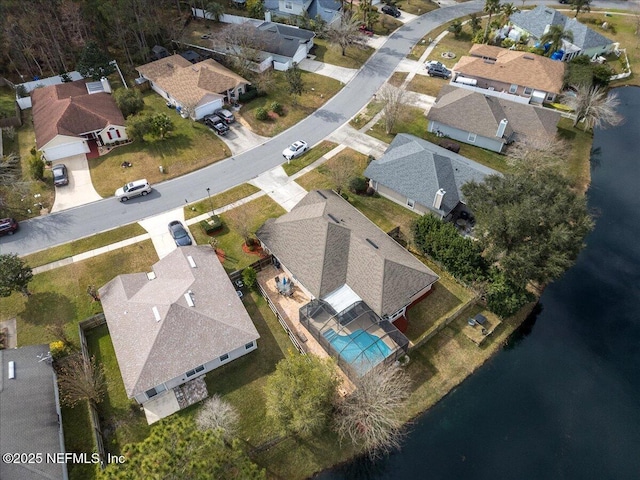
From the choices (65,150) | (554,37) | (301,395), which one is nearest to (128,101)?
(65,150)

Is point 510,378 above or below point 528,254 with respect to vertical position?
below

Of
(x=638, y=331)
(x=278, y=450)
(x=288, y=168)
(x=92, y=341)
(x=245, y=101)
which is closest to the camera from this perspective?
(x=278, y=450)

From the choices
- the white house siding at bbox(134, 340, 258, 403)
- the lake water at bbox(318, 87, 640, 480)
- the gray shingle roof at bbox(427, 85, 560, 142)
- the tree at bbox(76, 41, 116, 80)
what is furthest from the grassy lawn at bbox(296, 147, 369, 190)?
the tree at bbox(76, 41, 116, 80)

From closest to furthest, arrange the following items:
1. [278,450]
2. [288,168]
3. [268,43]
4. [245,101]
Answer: [278,450], [288,168], [245,101], [268,43]

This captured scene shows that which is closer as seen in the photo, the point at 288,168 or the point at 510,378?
the point at 510,378

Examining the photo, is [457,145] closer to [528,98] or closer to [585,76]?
[528,98]

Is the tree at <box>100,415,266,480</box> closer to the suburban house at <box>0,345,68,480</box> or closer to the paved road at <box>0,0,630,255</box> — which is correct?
the suburban house at <box>0,345,68,480</box>

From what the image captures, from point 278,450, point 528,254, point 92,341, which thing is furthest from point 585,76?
point 92,341
